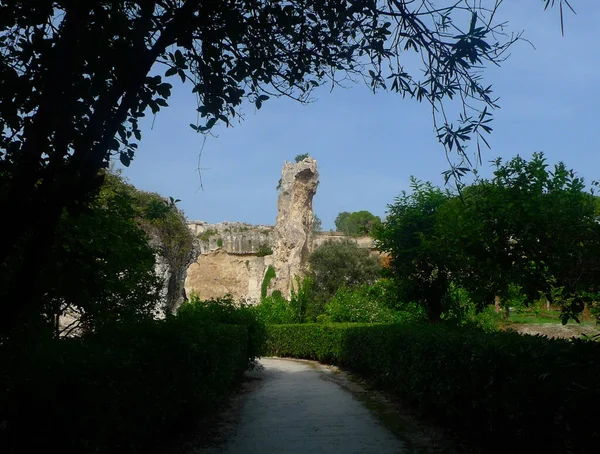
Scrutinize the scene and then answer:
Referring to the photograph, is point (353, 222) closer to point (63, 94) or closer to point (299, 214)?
point (299, 214)

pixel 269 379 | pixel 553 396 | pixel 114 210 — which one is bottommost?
pixel 269 379

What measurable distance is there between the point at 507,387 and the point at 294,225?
36.3 metres

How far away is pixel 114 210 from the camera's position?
29.5 ft

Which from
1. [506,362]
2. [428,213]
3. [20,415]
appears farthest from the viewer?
[428,213]

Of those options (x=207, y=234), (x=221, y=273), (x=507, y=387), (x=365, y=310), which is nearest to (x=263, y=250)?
(x=221, y=273)

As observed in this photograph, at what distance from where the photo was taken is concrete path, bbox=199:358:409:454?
7539 millimetres

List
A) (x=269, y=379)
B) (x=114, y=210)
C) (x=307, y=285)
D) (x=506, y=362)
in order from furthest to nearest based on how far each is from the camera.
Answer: (x=307, y=285), (x=269, y=379), (x=114, y=210), (x=506, y=362)

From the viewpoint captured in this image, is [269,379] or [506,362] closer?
[506,362]

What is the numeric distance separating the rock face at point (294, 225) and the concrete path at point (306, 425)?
84.8ft

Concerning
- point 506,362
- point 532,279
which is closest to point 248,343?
point 532,279

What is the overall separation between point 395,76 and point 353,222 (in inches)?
3106

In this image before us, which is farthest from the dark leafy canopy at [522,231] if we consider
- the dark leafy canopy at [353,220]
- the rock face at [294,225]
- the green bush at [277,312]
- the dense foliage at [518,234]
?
the dark leafy canopy at [353,220]

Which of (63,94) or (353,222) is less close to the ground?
(353,222)

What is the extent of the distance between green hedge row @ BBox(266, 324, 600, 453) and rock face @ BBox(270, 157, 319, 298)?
29.5 m
